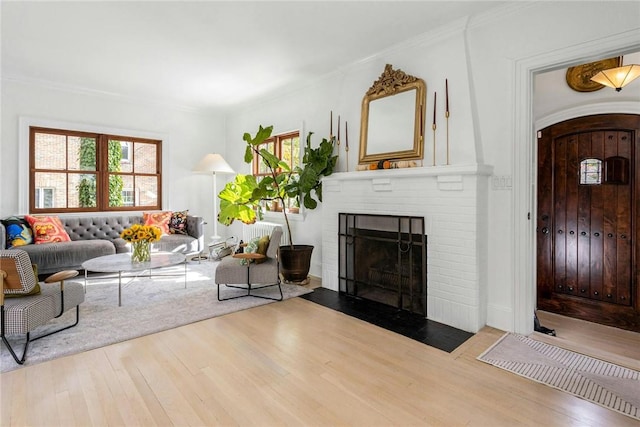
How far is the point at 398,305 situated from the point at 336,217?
1263mm

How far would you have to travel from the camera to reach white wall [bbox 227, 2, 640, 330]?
8.36ft

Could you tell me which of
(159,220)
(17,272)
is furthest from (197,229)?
(17,272)

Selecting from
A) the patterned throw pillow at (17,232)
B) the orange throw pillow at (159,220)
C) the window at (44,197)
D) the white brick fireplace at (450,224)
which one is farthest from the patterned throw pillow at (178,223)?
the white brick fireplace at (450,224)

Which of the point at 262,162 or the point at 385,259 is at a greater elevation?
the point at 262,162

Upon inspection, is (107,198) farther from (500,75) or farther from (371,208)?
(500,75)

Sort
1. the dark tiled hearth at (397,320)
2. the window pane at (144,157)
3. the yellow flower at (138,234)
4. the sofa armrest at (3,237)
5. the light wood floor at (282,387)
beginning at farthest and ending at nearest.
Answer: the window pane at (144,157), the sofa armrest at (3,237), the yellow flower at (138,234), the dark tiled hearth at (397,320), the light wood floor at (282,387)

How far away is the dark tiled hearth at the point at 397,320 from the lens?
279 cm

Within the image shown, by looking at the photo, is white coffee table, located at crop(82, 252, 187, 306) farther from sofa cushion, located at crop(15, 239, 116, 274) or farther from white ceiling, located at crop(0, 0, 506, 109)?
white ceiling, located at crop(0, 0, 506, 109)

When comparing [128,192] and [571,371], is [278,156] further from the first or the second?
[571,371]

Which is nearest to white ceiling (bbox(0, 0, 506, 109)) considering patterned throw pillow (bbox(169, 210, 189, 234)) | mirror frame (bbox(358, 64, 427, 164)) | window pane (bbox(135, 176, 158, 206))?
mirror frame (bbox(358, 64, 427, 164))

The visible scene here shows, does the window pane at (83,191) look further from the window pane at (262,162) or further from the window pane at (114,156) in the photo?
the window pane at (262,162)

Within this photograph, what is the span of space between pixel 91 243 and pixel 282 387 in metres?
3.90

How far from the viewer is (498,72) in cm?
296

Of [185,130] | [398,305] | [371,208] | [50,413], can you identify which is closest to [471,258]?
[398,305]
